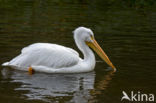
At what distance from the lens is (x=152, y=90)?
7.91m

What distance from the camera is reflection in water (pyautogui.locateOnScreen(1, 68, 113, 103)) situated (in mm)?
7407

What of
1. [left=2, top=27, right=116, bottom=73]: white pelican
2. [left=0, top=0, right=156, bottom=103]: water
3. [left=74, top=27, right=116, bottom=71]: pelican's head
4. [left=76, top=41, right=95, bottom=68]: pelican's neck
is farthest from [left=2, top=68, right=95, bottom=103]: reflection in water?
[left=74, top=27, right=116, bottom=71]: pelican's head

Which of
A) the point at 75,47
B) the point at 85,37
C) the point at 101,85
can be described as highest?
the point at 85,37

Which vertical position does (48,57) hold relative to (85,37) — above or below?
below

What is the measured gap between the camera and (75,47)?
1146cm

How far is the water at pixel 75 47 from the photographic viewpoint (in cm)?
769

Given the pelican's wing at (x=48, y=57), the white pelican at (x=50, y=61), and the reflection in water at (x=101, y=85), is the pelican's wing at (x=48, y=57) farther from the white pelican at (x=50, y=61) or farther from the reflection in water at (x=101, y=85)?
the reflection in water at (x=101, y=85)

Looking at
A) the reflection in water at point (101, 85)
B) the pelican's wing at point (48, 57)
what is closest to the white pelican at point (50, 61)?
the pelican's wing at point (48, 57)

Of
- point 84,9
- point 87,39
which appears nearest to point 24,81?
point 87,39

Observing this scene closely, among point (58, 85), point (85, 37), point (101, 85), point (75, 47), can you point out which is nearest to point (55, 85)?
point (58, 85)

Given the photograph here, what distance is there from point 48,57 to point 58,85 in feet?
3.84

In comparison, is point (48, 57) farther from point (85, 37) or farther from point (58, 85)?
point (58, 85)

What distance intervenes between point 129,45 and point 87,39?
96.1 inches

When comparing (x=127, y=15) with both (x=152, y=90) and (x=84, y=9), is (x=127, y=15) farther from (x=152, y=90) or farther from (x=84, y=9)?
(x=152, y=90)
